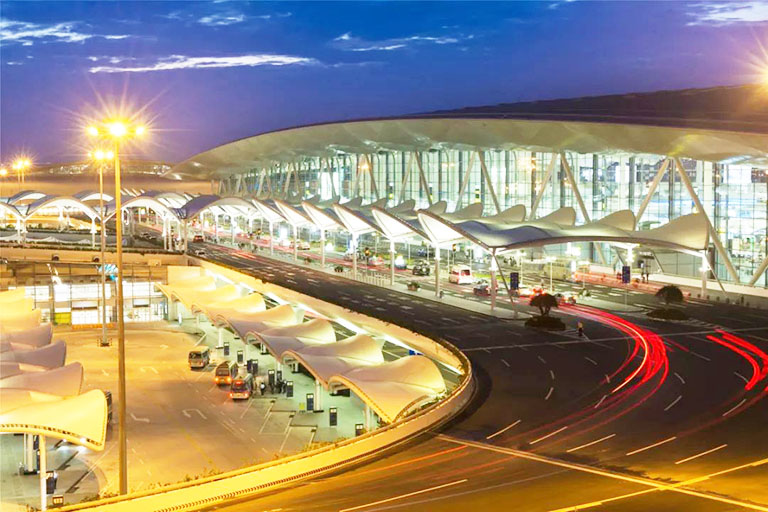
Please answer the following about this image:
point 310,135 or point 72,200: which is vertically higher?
point 310,135

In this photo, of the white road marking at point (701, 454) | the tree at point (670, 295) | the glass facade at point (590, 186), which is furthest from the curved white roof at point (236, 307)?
the white road marking at point (701, 454)

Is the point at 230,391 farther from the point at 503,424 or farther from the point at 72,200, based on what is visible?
the point at 72,200

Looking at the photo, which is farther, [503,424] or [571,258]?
[571,258]

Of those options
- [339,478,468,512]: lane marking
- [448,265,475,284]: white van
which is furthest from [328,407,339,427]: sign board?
[448,265,475,284]: white van

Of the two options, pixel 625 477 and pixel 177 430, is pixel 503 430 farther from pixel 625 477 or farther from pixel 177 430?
pixel 177 430

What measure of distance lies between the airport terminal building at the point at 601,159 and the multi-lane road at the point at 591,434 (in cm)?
1442

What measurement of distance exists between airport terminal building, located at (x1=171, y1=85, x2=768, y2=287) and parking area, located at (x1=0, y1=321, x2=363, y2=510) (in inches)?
937

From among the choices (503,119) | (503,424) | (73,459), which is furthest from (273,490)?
(503,119)

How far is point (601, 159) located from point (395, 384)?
43564 millimetres

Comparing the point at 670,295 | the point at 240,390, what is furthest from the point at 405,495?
the point at 670,295

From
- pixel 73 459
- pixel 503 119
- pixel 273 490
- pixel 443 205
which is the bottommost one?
pixel 73 459

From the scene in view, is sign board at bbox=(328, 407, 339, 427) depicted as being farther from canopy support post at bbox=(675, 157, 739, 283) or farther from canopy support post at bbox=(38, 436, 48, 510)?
canopy support post at bbox=(675, 157, 739, 283)

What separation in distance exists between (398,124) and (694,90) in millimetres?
23205

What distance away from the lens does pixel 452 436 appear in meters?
23.4
